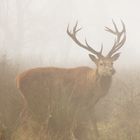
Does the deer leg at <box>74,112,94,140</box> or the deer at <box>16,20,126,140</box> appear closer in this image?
the deer leg at <box>74,112,94,140</box>

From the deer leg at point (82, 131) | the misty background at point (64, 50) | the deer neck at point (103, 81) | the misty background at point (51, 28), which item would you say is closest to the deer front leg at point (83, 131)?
the deer leg at point (82, 131)

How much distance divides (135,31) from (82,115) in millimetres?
66044

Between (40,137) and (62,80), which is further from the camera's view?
(62,80)

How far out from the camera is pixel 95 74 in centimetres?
796

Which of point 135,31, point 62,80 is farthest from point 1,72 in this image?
point 135,31

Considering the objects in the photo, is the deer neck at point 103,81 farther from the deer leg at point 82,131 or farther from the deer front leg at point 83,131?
the deer leg at point 82,131

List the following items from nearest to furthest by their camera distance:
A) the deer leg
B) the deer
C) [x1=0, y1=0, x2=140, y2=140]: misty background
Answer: the deer leg < [x1=0, y1=0, x2=140, y2=140]: misty background < the deer

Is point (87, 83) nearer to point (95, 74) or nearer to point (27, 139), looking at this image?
point (95, 74)

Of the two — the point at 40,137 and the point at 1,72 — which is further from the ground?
the point at 1,72

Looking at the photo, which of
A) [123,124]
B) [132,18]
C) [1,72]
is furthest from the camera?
[132,18]

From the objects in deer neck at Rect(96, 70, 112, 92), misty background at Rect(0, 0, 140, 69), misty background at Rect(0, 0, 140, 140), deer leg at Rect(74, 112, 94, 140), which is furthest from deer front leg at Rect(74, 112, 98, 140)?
misty background at Rect(0, 0, 140, 69)

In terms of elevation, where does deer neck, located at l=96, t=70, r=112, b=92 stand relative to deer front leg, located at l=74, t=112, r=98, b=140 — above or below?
above

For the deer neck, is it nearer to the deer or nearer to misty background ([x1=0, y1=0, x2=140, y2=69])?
the deer

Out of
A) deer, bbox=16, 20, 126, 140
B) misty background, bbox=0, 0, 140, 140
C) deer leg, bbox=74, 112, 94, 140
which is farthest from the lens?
deer, bbox=16, 20, 126, 140
